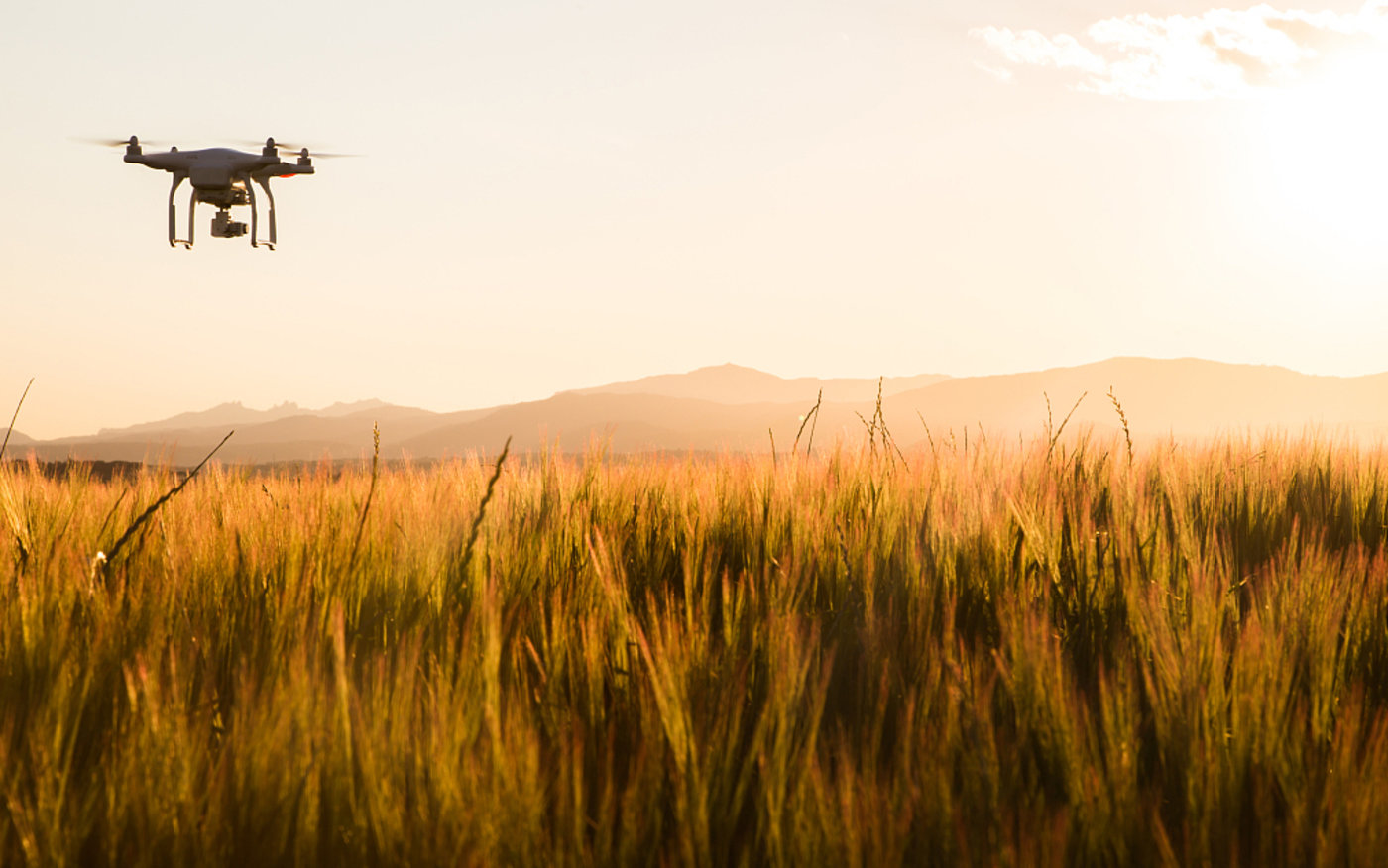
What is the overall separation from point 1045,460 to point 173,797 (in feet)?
9.41

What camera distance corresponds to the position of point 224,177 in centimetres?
718

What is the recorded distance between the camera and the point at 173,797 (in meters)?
1.01

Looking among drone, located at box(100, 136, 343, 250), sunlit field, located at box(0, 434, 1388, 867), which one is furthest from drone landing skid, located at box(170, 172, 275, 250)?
sunlit field, located at box(0, 434, 1388, 867)

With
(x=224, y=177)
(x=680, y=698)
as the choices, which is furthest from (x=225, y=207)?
(x=680, y=698)

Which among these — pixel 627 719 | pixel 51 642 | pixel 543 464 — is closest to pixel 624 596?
pixel 627 719

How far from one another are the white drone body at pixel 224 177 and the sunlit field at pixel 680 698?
5550 millimetres

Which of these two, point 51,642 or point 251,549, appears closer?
point 51,642

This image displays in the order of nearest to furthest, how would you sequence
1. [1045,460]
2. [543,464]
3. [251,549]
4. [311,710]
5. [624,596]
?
1. [311,710]
2. [624,596]
3. [251,549]
4. [543,464]
5. [1045,460]

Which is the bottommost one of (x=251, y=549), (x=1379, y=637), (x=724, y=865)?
(x=724, y=865)

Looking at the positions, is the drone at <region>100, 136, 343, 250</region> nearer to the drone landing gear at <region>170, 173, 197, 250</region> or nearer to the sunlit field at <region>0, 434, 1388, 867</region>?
the drone landing gear at <region>170, 173, 197, 250</region>

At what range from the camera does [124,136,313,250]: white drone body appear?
23.5 feet

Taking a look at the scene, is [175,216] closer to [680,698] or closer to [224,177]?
[224,177]

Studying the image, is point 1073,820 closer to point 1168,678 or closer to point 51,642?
point 1168,678

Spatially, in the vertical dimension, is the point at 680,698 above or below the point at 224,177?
below
